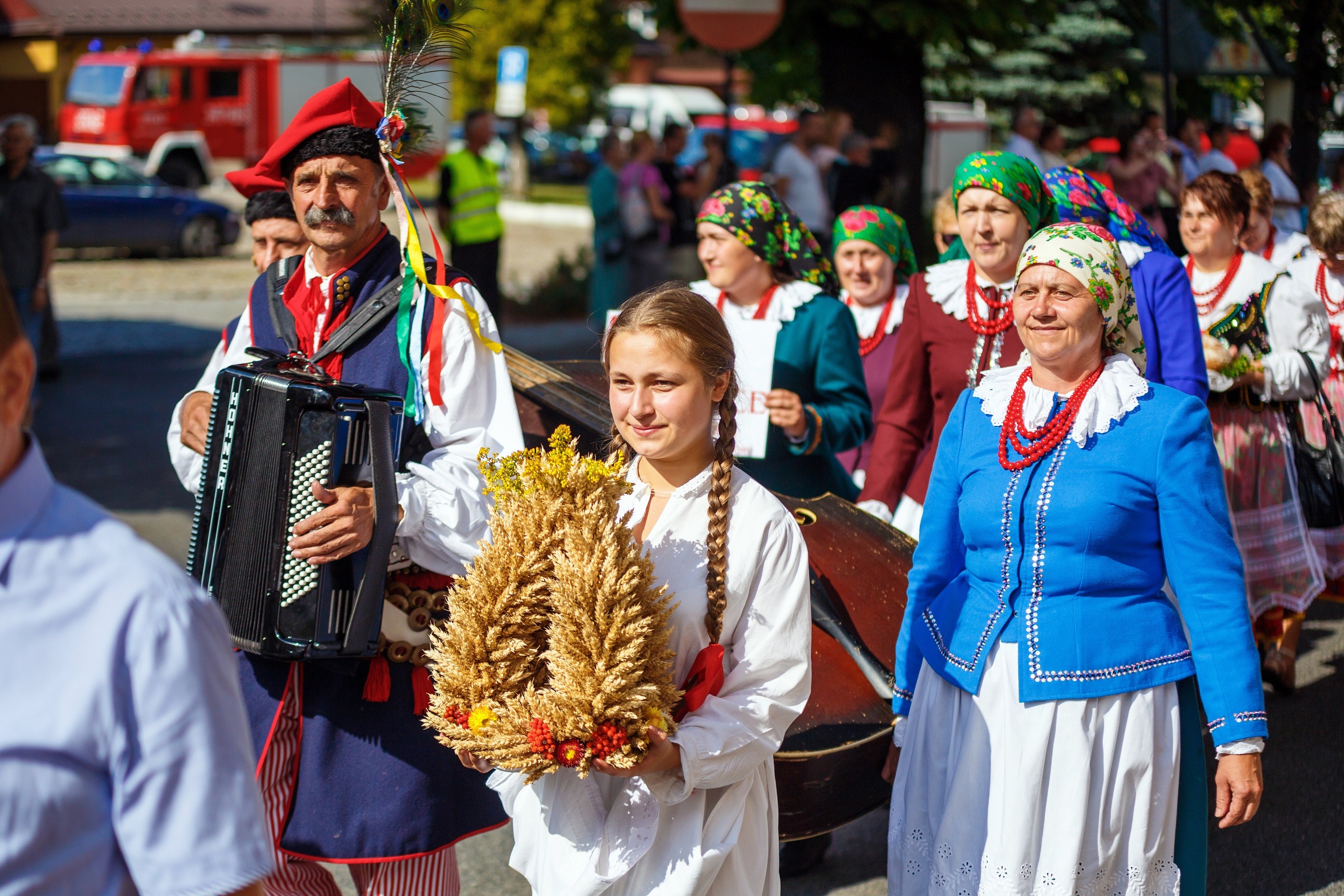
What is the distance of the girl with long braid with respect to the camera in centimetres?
242

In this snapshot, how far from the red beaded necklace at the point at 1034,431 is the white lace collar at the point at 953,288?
4.18 ft

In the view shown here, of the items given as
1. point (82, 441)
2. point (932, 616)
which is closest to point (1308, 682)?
point (932, 616)

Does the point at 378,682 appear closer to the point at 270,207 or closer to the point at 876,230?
the point at 270,207

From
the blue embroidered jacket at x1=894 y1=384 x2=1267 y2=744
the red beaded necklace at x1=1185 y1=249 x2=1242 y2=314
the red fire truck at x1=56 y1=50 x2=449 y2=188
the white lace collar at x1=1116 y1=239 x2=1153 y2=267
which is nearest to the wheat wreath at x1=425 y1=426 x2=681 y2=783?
the blue embroidered jacket at x1=894 y1=384 x2=1267 y2=744

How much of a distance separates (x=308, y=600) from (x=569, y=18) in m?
35.9

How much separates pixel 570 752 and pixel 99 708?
0.91m

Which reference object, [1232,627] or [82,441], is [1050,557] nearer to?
[1232,627]

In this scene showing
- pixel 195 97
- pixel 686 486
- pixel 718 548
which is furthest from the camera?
pixel 195 97

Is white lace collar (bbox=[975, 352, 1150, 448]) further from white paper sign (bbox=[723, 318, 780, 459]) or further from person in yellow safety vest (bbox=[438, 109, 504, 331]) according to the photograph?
person in yellow safety vest (bbox=[438, 109, 504, 331])

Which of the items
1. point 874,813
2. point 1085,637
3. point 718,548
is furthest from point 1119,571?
point 874,813

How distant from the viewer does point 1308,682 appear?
19.2 ft

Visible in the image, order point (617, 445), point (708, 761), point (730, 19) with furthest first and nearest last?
point (730, 19), point (617, 445), point (708, 761)

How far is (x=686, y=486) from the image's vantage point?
2.58 metres

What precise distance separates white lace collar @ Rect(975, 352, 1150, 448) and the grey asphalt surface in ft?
5.86
